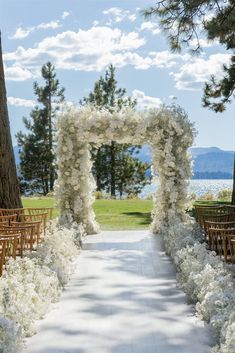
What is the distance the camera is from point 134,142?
14.7m

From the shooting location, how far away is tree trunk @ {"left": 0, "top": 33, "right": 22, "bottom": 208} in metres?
13.2

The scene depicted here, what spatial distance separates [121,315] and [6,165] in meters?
7.04

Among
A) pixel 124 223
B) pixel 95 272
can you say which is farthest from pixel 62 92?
pixel 95 272

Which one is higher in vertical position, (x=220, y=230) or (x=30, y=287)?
(x=220, y=230)

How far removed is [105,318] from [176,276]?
2429 millimetres

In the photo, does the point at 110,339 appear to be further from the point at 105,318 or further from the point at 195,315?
the point at 195,315

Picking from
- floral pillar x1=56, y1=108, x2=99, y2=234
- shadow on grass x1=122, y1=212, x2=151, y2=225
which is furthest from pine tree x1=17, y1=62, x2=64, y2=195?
floral pillar x1=56, y1=108, x2=99, y2=234

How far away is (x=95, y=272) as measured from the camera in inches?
388

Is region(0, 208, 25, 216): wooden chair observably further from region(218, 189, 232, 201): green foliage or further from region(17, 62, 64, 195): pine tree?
region(17, 62, 64, 195): pine tree

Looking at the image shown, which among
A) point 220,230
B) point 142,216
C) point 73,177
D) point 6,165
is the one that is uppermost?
point 6,165

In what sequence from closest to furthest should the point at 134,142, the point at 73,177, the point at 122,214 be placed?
the point at 73,177, the point at 134,142, the point at 122,214

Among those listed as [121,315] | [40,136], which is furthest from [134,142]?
[40,136]

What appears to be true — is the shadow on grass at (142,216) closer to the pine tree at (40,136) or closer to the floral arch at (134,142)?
the floral arch at (134,142)

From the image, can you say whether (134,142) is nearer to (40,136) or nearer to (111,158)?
(111,158)
